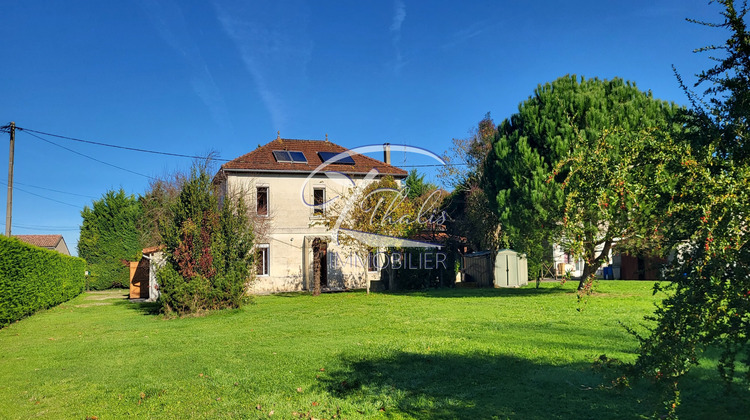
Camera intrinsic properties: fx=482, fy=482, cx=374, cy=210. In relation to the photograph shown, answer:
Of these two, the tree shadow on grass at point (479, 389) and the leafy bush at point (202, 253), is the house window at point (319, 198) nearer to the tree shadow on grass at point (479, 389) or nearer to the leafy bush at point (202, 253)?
the leafy bush at point (202, 253)

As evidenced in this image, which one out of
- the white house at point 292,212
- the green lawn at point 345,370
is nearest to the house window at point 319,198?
the white house at point 292,212

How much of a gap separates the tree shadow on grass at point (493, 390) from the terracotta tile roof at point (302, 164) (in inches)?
762

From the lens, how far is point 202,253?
15.9m

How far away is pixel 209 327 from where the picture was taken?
12.9 metres

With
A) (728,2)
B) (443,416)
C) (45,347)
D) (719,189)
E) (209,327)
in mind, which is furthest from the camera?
(209,327)

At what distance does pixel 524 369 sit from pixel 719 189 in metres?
4.26

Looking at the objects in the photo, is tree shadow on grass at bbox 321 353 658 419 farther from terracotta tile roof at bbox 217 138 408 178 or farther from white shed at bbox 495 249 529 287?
terracotta tile roof at bbox 217 138 408 178

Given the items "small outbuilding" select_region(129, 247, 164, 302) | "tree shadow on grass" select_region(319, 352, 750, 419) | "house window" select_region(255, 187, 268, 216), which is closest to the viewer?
"tree shadow on grass" select_region(319, 352, 750, 419)

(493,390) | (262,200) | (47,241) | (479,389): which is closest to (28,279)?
(262,200)

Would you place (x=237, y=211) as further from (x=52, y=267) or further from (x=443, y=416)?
(x=443, y=416)

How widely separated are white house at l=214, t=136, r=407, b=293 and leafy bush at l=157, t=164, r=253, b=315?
7.91 m

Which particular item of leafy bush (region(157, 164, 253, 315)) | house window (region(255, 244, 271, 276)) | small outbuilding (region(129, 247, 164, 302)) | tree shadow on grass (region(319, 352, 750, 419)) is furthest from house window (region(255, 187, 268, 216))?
tree shadow on grass (region(319, 352, 750, 419))

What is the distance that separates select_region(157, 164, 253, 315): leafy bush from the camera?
1555cm

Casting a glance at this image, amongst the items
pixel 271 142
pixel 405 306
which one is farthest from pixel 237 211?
pixel 271 142
